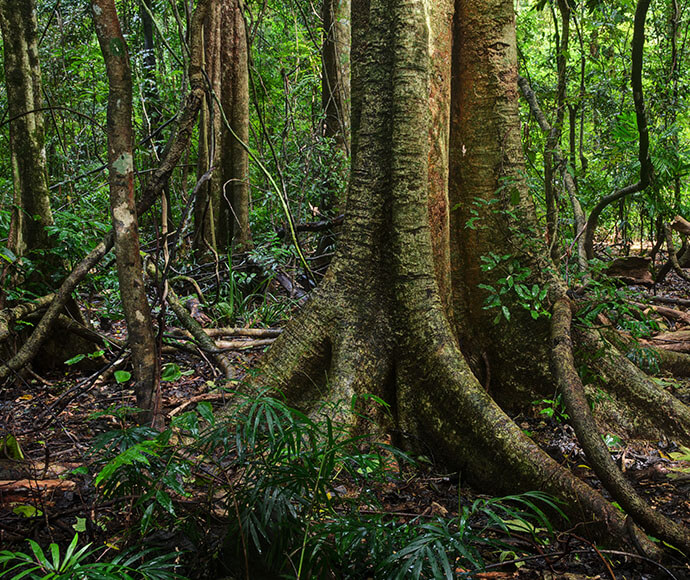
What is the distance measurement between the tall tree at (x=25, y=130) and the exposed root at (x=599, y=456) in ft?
12.9

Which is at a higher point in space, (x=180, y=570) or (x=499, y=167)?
(x=499, y=167)

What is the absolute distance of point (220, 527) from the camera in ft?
6.66

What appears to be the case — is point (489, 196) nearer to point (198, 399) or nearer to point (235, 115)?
point (198, 399)

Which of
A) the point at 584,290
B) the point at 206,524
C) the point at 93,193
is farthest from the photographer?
the point at 93,193

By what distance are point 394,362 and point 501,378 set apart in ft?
2.63

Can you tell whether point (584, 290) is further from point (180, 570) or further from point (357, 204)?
point (180, 570)

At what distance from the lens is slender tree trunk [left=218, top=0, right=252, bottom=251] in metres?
7.02

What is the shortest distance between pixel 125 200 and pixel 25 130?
7.73ft

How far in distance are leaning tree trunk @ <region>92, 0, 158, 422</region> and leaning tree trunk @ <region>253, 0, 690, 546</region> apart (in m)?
0.68

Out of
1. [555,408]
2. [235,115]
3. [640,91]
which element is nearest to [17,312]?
[555,408]

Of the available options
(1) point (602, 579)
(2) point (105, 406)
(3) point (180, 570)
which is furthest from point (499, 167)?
(2) point (105, 406)

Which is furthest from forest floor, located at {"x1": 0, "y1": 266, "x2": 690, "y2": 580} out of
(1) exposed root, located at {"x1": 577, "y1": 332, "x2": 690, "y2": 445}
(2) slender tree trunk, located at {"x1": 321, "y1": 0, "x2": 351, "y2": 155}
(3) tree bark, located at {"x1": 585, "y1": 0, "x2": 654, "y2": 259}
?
(2) slender tree trunk, located at {"x1": 321, "y1": 0, "x2": 351, "y2": 155}

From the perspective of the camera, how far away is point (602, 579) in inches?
79.6

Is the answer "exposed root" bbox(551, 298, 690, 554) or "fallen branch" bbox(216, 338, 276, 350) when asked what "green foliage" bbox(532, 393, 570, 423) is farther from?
"fallen branch" bbox(216, 338, 276, 350)
